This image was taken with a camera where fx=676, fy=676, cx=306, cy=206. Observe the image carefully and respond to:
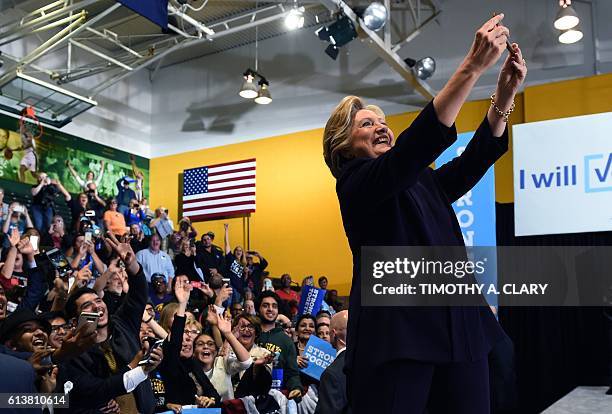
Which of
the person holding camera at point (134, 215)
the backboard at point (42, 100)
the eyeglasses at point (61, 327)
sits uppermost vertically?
the backboard at point (42, 100)

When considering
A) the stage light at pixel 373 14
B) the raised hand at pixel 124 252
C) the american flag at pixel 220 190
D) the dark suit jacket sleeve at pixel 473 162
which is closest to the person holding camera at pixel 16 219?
the american flag at pixel 220 190

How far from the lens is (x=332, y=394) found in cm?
381

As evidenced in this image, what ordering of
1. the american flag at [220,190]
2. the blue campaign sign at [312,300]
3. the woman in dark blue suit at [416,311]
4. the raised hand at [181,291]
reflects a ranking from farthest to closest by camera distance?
the american flag at [220,190]
the blue campaign sign at [312,300]
the raised hand at [181,291]
the woman in dark blue suit at [416,311]

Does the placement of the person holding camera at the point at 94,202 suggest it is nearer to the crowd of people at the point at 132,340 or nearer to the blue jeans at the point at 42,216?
the blue jeans at the point at 42,216

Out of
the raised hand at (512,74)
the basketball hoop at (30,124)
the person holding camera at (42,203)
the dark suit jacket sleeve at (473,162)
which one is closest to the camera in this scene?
the raised hand at (512,74)

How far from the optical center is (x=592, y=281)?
33.9 feet

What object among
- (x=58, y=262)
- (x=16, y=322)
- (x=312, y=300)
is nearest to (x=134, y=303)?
(x=16, y=322)

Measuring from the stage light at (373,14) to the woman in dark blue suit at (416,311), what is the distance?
8.04 meters

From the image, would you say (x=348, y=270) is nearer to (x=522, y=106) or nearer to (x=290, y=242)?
(x=290, y=242)

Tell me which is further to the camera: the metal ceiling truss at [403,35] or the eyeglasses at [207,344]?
the metal ceiling truss at [403,35]

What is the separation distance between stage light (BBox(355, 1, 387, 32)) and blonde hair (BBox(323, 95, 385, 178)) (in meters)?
7.93

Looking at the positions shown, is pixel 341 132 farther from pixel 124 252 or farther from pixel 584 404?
pixel 584 404

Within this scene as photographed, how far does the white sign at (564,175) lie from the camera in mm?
8883

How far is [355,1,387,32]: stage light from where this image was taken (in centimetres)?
936
